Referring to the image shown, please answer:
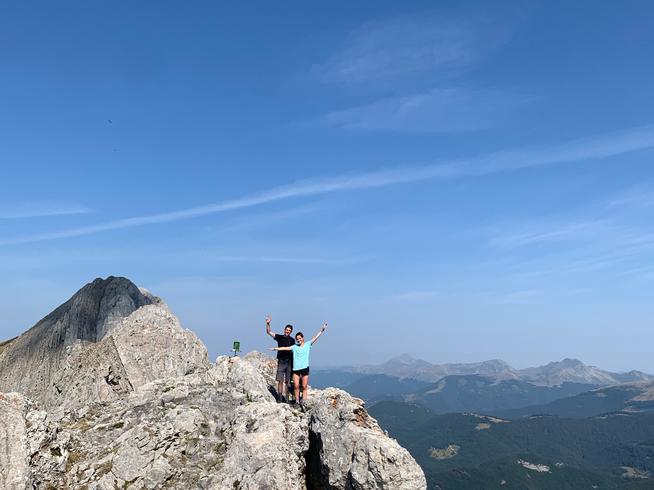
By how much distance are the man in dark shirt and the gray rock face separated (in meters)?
36.3

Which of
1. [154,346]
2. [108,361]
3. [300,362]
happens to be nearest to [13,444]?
[300,362]

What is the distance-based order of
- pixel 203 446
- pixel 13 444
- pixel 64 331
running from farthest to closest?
pixel 64 331 < pixel 203 446 < pixel 13 444

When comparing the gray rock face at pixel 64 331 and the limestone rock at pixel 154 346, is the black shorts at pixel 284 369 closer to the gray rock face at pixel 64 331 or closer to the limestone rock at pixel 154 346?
the limestone rock at pixel 154 346

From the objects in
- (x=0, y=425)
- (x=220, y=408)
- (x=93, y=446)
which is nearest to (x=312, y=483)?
(x=220, y=408)

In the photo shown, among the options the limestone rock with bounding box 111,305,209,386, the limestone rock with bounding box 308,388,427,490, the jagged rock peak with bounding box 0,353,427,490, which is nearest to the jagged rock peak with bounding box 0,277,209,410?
the limestone rock with bounding box 111,305,209,386

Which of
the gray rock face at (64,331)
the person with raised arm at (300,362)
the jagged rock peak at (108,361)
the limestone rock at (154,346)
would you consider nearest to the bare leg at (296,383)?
the person with raised arm at (300,362)

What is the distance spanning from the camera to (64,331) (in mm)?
62812

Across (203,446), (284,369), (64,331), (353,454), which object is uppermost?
(64,331)

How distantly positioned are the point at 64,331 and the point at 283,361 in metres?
45.0

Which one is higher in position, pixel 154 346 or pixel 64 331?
pixel 64 331

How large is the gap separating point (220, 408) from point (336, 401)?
6207 millimetres

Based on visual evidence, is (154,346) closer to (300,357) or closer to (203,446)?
(300,357)

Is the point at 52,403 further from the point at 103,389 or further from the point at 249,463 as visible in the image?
the point at 249,463

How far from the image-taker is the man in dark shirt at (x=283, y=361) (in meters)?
29.9
